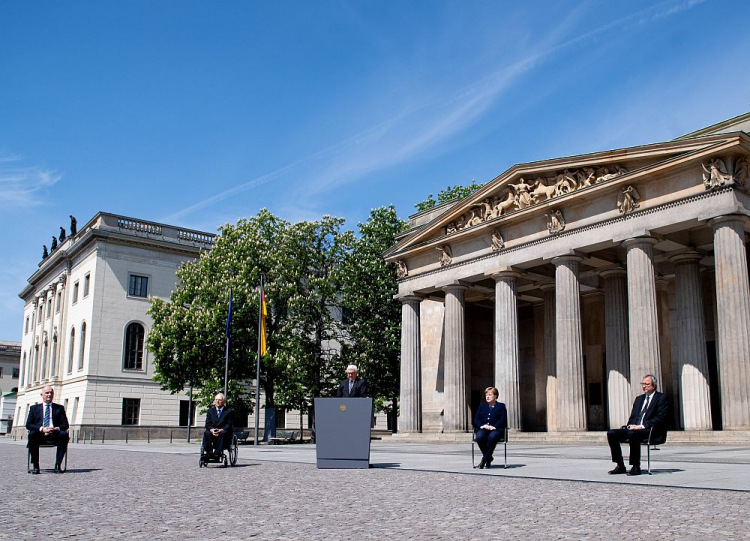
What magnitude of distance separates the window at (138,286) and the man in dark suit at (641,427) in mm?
52583

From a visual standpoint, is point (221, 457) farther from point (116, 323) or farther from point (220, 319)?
point (116, 323)

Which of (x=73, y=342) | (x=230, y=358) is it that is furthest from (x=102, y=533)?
(x=73, y=342)

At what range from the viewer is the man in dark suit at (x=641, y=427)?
1288 cm

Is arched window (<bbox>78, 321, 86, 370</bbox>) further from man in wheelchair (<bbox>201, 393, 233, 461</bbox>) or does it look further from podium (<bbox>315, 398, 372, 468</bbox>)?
podium (<bbox>315, 398, 372, 468</bbox>)

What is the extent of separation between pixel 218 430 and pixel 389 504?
880 cm

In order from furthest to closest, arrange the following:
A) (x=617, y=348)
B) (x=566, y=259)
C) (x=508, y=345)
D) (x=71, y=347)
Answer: (x=71, y=347) < (x=508, y=345) < (x=617, y=348) < (x=566, y=259)

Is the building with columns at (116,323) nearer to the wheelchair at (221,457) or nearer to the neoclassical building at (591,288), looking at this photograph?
the neoclassical building at (591,288)

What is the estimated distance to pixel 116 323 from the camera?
59.0 meters

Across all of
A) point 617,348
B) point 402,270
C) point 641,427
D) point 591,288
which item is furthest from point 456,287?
point 641,427

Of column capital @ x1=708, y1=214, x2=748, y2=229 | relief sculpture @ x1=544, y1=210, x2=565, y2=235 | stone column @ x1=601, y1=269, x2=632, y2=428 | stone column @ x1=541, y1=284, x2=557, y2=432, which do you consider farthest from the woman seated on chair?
stone column @ x1=541, y1=284, x2=557, y2=432

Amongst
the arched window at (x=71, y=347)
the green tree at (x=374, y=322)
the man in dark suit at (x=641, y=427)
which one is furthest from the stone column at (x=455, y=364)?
the arched window at (x=71, y=347)

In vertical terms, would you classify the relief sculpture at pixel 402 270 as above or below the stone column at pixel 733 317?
above

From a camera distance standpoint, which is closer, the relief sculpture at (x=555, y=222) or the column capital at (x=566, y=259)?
the column capital at (x=566, y=259)

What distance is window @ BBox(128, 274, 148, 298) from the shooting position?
60062 millimetres
